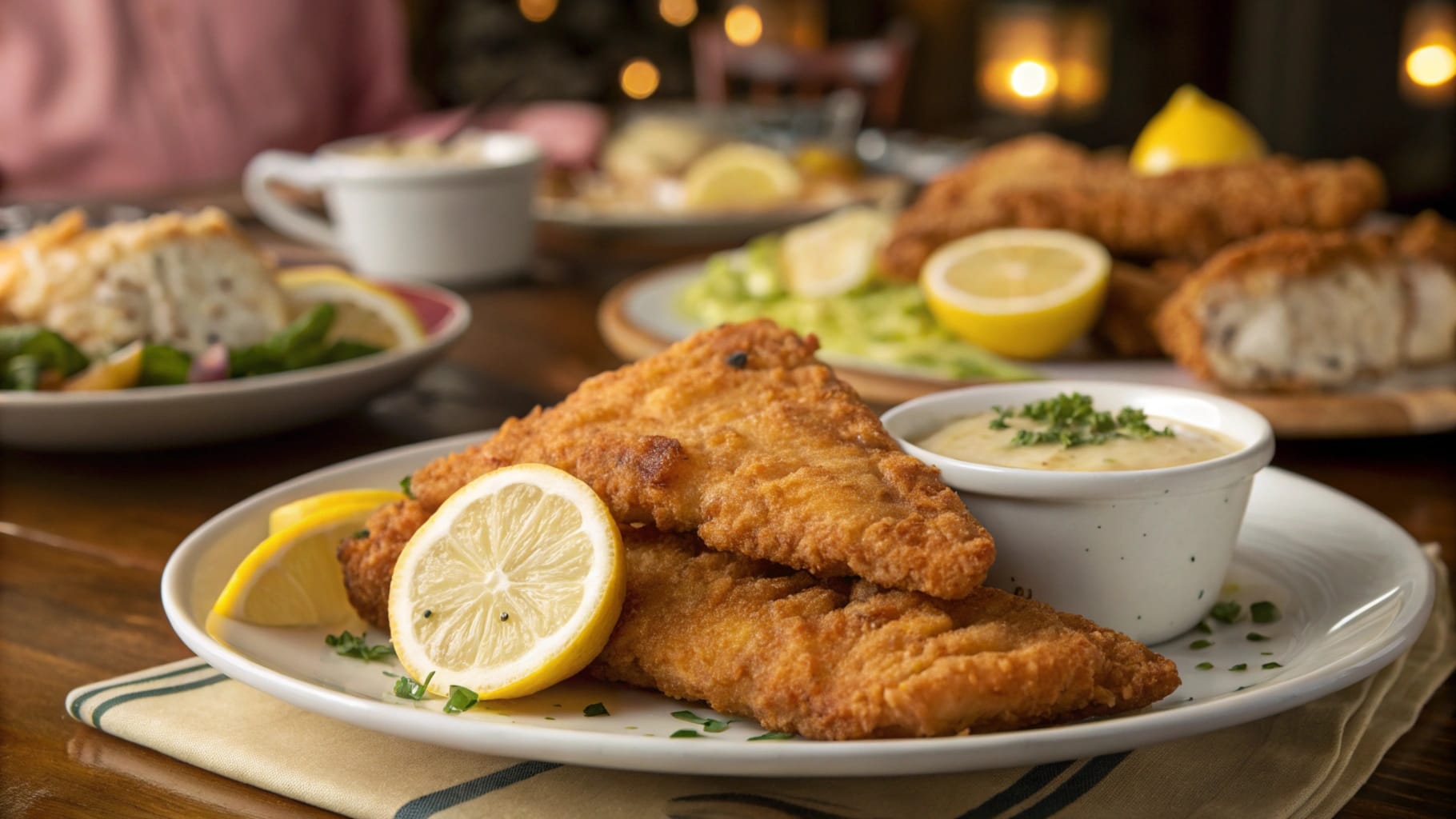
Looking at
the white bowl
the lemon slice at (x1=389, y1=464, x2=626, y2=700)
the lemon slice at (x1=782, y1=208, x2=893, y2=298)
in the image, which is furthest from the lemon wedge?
the lemon slice at (x1=389, y1=464, x2=626, y2=700)

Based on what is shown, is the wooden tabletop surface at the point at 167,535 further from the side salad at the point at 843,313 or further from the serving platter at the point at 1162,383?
the side salad at the point at 843,313

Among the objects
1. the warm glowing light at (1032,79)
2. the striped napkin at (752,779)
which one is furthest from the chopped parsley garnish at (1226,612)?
the warm glowing light at (1032,79)

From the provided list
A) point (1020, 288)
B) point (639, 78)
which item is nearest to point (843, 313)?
point (1020, 288)

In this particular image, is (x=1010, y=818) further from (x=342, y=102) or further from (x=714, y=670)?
(x=342, y=102)

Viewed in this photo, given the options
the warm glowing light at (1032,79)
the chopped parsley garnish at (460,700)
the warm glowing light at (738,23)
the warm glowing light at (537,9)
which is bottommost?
the warm glowing light at (1032,79)

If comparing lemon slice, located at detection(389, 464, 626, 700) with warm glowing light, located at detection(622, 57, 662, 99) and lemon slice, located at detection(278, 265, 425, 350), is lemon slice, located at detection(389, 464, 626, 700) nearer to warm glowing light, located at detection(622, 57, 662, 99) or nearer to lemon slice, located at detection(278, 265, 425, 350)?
lemon slice, located at detection(278, 265, 425, 350)
